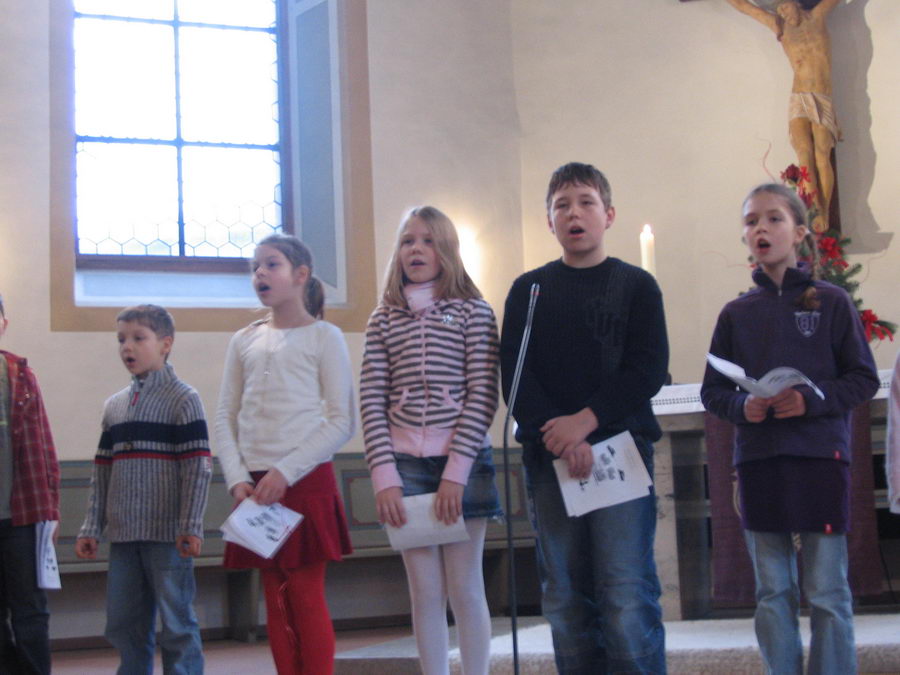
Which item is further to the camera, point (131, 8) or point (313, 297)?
point (131, 8)

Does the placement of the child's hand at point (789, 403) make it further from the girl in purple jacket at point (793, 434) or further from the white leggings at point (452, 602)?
the white leggings at point (452, 602)

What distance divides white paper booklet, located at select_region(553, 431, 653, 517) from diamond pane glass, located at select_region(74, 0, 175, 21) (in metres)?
5.03

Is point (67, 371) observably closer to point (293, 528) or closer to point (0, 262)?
point (0, 262)

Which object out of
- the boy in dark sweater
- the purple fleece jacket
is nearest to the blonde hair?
the boy in dark sweater

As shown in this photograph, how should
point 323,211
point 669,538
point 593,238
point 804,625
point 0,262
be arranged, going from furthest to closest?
point 323,211 < point 0,262 < point 669,538 < point 804,625 < point 593,238

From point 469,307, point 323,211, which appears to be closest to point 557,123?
point 323,211

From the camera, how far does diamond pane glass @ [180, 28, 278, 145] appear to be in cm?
682

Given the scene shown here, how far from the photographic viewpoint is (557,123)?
6.80 m

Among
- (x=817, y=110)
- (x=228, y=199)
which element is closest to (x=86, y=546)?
(x=228, y=199)

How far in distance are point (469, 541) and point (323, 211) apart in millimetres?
3988

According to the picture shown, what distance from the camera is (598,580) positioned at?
263 cm

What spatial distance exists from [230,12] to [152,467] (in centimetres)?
416

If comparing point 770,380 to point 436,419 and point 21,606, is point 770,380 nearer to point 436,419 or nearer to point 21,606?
point 436,419

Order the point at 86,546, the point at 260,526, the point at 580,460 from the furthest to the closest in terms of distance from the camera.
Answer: the point at 86,546
the point at 260,526
the point at 580,460
